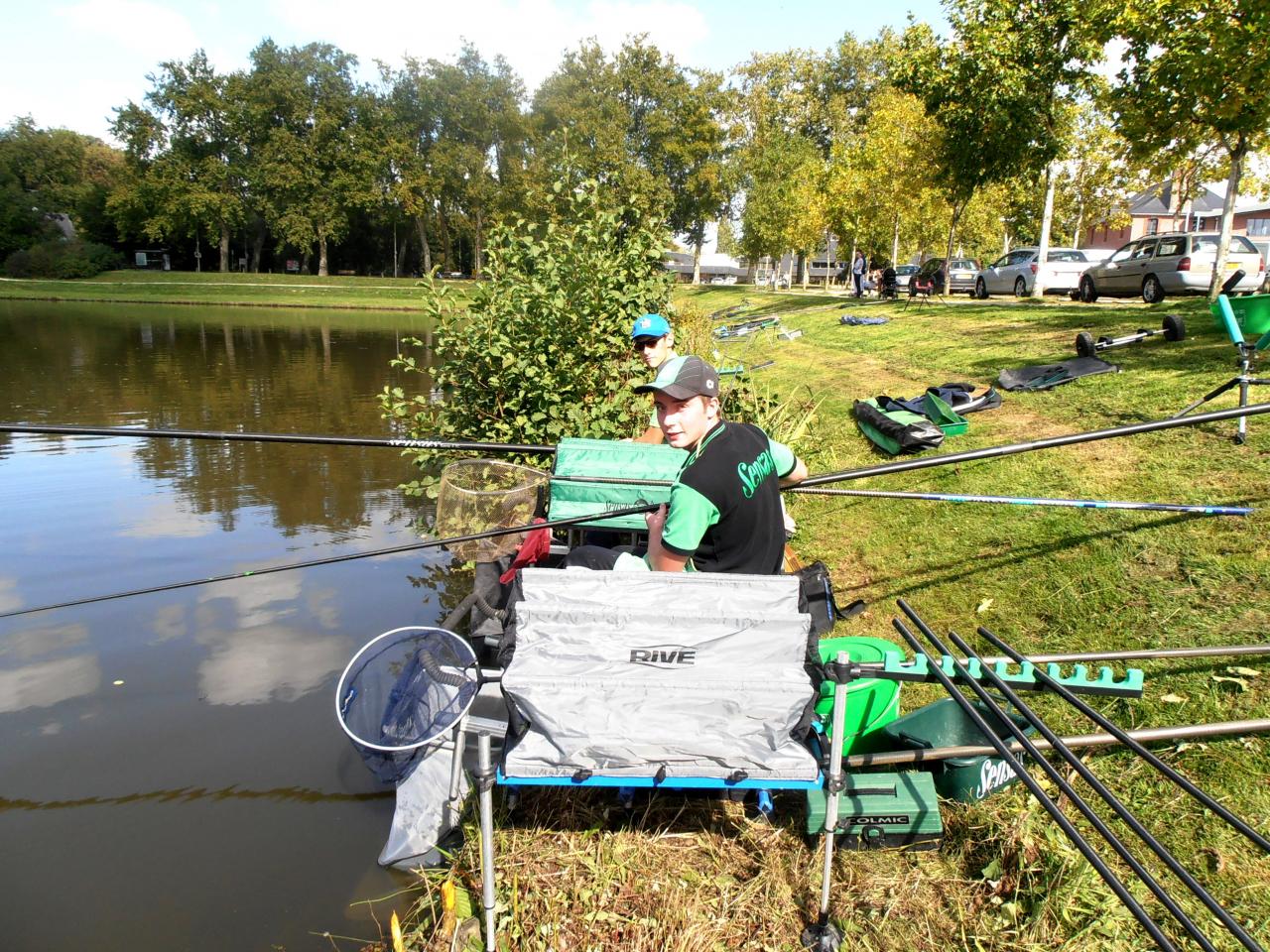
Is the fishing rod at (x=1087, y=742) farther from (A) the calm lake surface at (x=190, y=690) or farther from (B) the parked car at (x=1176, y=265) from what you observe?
(B) the parked car at (x=1176, y=265)

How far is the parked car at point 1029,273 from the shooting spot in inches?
838

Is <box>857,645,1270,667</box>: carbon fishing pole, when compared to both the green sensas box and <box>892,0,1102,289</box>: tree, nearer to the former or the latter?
the green sensas box

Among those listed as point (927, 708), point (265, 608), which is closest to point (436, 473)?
point (265, 608)

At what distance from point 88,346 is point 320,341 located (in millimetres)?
6193

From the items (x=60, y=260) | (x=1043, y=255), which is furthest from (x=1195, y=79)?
(x=60, y=260)

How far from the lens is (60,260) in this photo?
179 feet

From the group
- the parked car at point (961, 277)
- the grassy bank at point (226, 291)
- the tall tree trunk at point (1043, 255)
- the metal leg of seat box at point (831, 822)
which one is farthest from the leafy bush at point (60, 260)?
the metal leg of seat box at point (831, 822)

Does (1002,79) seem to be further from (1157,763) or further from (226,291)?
(226,291)

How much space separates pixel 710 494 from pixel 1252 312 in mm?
5251

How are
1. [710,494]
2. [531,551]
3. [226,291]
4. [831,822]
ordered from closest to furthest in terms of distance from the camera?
[831,822] < [710,494] < [531,551] < [226,291]

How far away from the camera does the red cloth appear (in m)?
4.71

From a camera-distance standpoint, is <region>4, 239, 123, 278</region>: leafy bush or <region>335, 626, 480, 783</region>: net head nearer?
<region>335, 626, 480, 783</region>: net head

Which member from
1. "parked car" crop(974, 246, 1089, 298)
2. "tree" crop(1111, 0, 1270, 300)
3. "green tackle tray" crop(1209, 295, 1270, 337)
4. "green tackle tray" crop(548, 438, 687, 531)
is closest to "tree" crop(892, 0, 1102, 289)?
"tree" crop(1111, 0, 1270, 300)

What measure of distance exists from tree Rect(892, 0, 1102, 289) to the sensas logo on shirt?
16.4 metres
